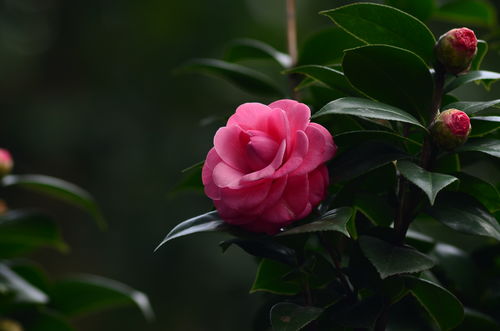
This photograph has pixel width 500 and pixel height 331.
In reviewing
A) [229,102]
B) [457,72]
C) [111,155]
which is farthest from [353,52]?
[229,102]

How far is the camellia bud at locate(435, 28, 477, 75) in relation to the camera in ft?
2.19

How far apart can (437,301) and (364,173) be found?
0.14 m

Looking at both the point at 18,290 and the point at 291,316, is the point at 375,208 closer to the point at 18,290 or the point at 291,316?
the point at 291,316

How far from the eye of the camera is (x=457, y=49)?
2.20ft

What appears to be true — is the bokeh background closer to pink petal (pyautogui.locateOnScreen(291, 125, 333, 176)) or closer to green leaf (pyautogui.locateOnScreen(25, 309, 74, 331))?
green leaf (pyautogui.locateOnScreen(25, 309, 74, 331))

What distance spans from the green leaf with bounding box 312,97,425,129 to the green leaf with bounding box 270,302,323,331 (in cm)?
17

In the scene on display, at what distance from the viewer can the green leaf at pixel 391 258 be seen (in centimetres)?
62

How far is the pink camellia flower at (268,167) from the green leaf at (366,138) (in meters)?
0.03

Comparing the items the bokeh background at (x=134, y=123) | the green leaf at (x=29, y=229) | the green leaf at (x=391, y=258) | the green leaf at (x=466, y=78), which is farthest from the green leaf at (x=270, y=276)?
the bokeh background at (x=134, y=123)

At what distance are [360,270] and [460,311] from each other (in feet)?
0.32

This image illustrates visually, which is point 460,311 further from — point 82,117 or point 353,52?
point 82,117

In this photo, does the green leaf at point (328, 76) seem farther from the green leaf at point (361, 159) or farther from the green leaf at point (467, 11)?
the green leaf at point (467, 11)

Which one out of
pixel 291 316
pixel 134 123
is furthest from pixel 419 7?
pixel 134 123

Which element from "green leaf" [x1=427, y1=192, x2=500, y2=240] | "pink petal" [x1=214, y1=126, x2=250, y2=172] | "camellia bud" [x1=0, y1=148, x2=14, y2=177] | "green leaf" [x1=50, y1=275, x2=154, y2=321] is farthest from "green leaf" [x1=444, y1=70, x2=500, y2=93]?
"camellia bud" [x1=0, y1=148, x2=14, y2=177]
